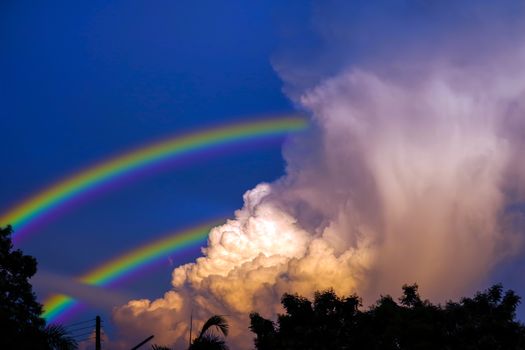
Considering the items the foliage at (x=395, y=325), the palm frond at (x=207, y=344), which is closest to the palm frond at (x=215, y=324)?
the palm frond at (x=207, y=344)

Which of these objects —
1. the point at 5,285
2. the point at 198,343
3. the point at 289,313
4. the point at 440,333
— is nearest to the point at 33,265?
the point at 5,285

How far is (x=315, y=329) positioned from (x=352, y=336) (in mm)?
2699

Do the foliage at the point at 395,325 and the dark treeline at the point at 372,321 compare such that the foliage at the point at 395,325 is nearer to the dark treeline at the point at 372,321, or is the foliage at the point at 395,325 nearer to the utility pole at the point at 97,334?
the dark treeline at the point at 372,321

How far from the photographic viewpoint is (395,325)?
40531 millimetres

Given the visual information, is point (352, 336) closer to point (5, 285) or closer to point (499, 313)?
point (499, 313)

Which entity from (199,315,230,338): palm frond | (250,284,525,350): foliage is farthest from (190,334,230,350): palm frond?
(250,284,525,350): foliage

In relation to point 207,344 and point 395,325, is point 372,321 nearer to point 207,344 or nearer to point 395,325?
point 395,325

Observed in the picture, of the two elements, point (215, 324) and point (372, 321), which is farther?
point (372, 321)

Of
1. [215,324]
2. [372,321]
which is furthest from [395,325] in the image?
[215,324]

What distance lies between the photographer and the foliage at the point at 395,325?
39.2 metres

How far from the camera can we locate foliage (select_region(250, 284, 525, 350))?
39.2 meters

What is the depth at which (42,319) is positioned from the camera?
3541cm

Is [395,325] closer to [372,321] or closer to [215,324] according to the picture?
[372,321]

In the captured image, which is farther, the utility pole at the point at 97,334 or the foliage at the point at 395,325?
the foliage at the point at 395,325
